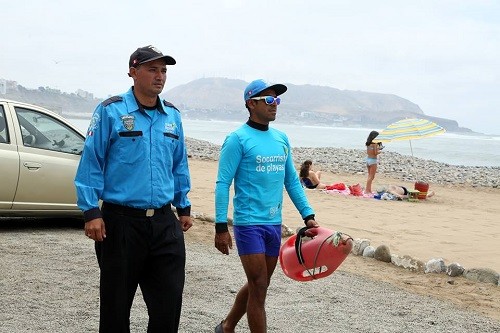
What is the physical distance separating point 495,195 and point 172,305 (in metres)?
21.0

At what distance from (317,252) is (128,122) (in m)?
1.91

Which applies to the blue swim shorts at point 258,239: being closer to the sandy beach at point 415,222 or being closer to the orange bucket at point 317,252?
the orange bucket at point 317,252

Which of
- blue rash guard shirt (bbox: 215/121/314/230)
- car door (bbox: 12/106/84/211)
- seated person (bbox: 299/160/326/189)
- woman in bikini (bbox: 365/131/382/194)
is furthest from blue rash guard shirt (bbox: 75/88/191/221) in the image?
seated person (bbox: 299/160/326/189)

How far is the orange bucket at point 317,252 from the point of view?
5094mm

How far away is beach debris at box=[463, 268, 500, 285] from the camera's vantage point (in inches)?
308

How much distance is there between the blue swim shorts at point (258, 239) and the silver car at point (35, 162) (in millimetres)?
4833

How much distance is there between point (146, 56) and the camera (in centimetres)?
396

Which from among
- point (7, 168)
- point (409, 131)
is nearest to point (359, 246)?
point (7, 168)

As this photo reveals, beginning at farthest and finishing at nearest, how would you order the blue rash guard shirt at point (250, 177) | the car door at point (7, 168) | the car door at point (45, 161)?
the car door at point (45, 161)
the car door at point (7, 168)
the blue rash guard shirt at point (250, 177)

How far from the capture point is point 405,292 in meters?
7.20

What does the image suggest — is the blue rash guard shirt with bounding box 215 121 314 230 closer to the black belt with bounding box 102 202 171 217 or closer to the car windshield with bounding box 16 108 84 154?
the black belt with bounding box 102 202 171 217

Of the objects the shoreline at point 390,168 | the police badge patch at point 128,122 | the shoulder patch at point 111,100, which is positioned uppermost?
the shoulder patch at point 111,100

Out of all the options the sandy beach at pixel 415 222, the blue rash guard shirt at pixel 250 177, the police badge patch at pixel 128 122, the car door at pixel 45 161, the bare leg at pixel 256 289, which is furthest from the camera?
the sandy beach at pixel 415 222

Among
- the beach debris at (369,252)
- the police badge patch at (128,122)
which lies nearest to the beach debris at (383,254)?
the beach debris at (369,252)
